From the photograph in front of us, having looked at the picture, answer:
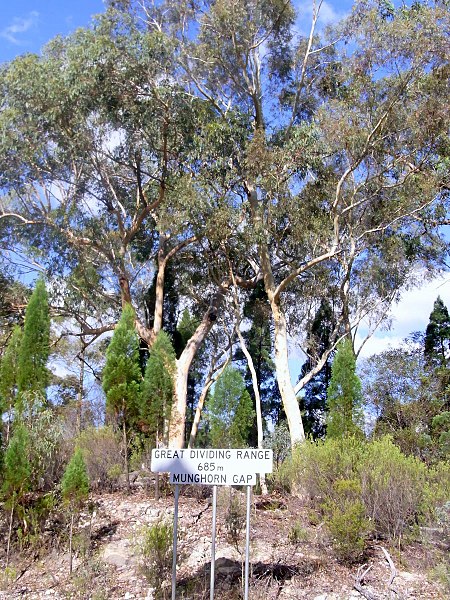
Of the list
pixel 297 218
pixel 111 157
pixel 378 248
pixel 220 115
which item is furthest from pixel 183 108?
pixel 378 248

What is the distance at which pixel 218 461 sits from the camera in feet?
23.4

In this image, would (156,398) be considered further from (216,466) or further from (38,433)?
(216,466)

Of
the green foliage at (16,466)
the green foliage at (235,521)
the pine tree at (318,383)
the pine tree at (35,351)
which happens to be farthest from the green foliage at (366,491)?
the pine tree at (318,383)

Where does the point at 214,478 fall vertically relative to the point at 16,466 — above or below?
below

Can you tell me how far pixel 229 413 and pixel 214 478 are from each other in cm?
937

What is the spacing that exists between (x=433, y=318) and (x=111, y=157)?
12.7m

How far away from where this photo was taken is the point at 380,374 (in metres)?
21.0

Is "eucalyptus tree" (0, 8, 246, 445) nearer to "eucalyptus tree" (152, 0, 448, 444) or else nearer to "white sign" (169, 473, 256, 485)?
"eucalyptus tree" (152, 0, 448, 444)

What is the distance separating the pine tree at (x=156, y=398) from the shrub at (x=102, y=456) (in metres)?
0.74

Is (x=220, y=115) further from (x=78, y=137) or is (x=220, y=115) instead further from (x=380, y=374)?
(x=380, y=374)

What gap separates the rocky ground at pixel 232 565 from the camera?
8.20m

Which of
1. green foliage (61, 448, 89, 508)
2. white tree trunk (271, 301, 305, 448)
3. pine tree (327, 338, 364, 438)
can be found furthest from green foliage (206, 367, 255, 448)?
green foliage (61, 448, 89, 508)

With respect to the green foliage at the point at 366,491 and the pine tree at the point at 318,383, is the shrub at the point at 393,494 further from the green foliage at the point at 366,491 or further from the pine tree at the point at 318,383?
the pine tree at the point at 318,383

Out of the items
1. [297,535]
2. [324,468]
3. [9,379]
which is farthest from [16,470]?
[324,468]
